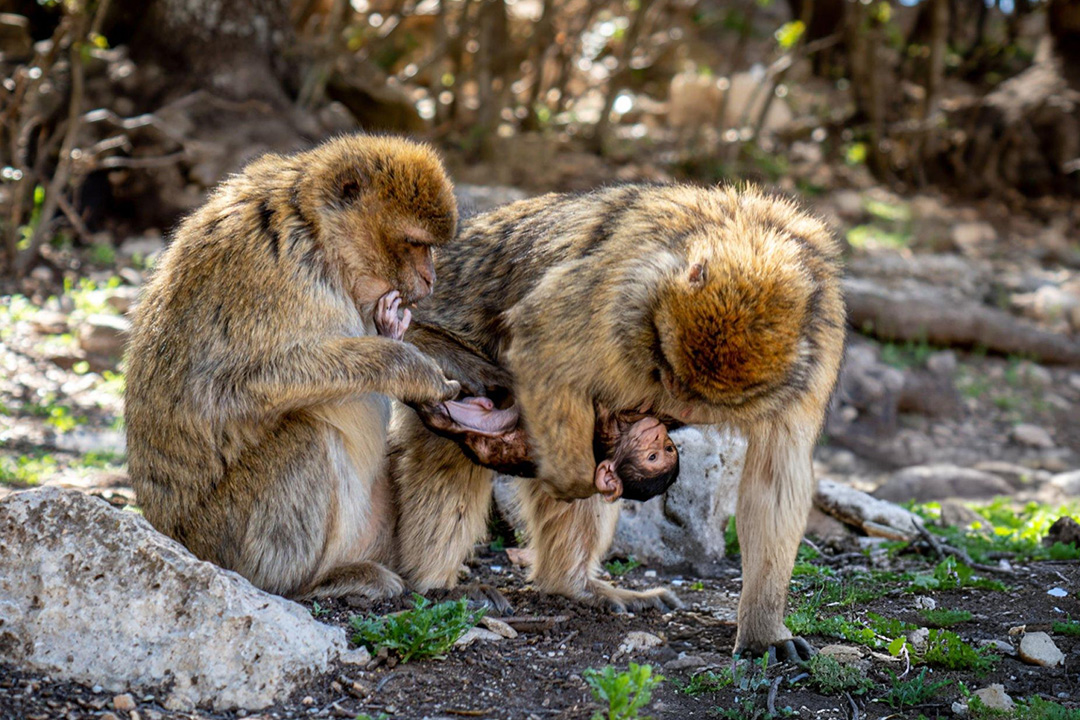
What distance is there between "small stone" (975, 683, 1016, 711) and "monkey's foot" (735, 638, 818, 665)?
1.67ft

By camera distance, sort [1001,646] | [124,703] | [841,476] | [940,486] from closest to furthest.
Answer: [124,703]
[1001,646]
[940,486]
[841,476]

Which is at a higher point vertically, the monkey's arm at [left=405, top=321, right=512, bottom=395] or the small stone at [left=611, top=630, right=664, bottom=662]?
the monkey's arm at [left=405, top=321, right=512, bottom=395]

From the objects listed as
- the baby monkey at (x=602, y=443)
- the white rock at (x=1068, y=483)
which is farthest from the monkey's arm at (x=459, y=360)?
the white rock at (x=1068, y=483)

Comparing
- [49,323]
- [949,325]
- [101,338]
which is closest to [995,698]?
[101,338]

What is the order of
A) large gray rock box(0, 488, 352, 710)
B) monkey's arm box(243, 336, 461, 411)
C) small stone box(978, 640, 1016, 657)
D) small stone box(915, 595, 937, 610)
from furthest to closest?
small stone box(915, 595, 937, 610) < small stone box(978, 640, 1016, 657) < monkey's arm box(243, 336, 461, 411) < large gray rock box(0, 488, 352, 710)

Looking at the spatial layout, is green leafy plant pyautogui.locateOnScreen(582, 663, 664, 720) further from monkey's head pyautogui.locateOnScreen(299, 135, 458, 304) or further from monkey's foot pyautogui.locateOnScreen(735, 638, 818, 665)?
monkey's head pyautogui.locateOnScreen(299, 135, 458, 304)

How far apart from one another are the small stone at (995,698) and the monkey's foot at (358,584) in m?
1.84

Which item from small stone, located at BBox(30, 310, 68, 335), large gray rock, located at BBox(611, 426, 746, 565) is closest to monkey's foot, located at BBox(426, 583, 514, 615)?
large gray rock, located at BBox(611, 426, 746, 565)

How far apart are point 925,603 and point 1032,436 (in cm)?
427

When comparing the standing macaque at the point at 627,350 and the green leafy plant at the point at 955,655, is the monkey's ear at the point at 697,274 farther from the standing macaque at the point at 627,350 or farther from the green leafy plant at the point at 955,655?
Answer: the green leafy plant at the point at 955,655

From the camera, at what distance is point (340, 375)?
3.46m

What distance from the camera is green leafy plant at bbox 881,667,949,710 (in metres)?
3.17

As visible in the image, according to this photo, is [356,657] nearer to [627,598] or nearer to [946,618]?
[627,598]

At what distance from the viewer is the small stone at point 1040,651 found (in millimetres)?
3445
